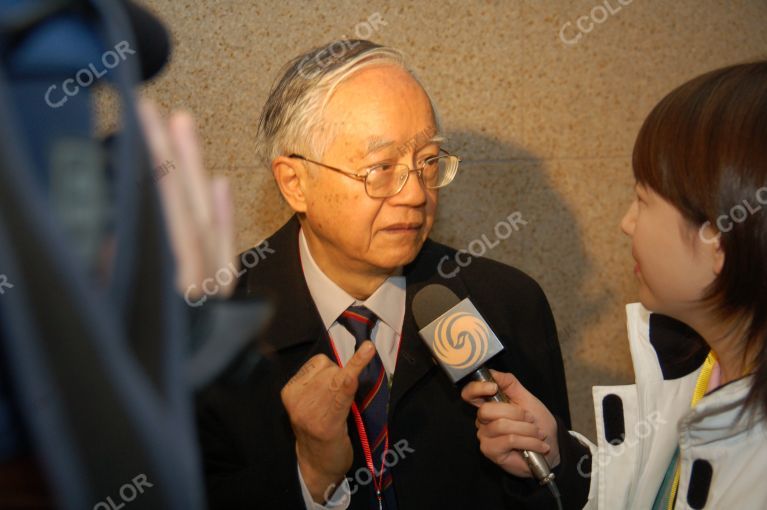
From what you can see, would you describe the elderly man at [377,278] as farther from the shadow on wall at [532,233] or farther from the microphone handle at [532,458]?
the shadow on wall at [532,233]

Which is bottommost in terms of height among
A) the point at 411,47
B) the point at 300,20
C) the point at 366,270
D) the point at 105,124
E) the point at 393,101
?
the point at 366,270

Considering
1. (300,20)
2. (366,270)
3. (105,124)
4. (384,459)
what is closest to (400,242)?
(366,270)

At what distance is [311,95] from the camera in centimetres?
113

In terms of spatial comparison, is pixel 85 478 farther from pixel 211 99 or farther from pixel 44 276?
pixel 211 99

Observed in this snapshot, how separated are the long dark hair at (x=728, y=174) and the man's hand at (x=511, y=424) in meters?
0.29

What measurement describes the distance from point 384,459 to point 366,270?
0.32 metres

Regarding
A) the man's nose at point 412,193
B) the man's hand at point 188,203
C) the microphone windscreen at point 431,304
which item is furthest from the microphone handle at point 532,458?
the man's hand at point 188,203

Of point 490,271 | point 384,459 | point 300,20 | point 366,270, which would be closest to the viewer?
point 384,459

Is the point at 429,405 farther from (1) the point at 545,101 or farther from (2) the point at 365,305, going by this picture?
(1) the point at 545,101

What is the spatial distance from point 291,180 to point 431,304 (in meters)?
0.35

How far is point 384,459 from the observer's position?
105 centimetres

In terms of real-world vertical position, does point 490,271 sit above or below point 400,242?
below

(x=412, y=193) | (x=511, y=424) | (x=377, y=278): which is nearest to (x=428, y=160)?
(x=412, y=193)

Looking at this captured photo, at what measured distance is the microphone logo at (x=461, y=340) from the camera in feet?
3.11
